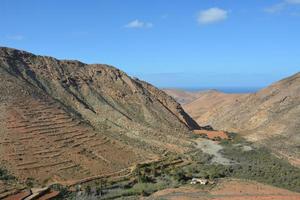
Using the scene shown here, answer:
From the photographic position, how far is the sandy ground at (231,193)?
96.8 feet

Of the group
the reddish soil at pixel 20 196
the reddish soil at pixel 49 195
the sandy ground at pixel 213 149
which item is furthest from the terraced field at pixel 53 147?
the sandy ground at pixel 213 149

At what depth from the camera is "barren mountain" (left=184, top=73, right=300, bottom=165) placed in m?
53.8

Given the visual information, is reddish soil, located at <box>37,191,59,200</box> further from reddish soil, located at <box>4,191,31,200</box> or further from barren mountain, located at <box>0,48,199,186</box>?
barren mountain, located at <box>0,48,199,186</box>

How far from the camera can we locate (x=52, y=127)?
41750 millimetres

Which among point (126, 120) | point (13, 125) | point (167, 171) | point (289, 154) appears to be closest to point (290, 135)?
point (289, 154)

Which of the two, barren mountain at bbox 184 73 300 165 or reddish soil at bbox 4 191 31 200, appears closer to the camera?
reddish soil at bbox 4 191 31 200

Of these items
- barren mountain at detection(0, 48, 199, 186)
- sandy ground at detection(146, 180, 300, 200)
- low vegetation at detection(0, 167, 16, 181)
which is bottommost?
sandy ground at detection(146, 180, 300, 200)

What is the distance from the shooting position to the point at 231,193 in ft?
101

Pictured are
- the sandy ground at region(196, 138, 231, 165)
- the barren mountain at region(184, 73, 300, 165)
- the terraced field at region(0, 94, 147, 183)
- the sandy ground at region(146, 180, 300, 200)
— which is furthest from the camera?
the barren mountain at region(184, 73, 300, 165)

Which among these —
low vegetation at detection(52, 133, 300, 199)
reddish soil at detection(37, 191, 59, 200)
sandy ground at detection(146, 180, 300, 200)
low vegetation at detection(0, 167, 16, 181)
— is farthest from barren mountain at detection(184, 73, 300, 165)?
low vegetation at detection(0, 167, 16, 181)

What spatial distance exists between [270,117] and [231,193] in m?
34.6

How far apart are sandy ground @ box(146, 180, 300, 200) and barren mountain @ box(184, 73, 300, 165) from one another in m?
14.1

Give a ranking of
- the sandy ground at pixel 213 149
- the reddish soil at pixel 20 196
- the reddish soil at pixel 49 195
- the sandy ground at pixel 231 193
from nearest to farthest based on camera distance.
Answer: the reddish soil at pixel 20 196
the reddish soil at pixel 49 195
the sandy ground at pixel 231 193
the sandy ground at pixel 213 149

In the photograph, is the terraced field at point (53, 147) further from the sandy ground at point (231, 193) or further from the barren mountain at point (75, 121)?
the sandy ground at point (231, 193)
